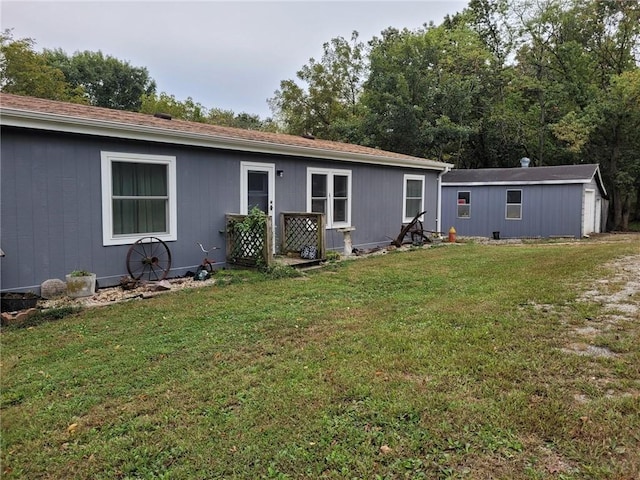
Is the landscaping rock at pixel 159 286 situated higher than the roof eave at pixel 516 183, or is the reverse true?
the roof eave at pixel 516 183

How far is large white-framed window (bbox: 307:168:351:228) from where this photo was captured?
9.38m

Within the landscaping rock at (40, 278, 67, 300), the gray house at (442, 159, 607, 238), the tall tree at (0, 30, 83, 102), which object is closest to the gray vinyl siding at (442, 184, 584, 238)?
the gray house at (442, 159, 607, 238)

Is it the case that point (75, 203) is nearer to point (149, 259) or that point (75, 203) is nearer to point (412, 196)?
point (149, 259)

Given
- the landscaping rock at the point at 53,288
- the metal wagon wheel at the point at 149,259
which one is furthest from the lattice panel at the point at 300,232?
the landscaping rock at the point at 53,288

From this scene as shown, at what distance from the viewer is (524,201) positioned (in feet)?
51.9

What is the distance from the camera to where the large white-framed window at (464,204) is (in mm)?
16875

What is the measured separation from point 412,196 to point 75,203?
8.63 m

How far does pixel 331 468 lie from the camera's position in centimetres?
210

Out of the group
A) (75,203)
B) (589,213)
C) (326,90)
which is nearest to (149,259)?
(75,203)

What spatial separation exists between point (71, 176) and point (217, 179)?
2318mm

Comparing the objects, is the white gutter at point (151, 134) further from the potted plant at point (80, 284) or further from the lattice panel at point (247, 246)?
the potted plant at point (80, 284)

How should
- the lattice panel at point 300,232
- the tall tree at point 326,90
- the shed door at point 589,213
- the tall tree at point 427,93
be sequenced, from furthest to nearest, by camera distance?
the tall tree at point 326,90 → the tall tree at point 427,93 → the shed door at point 589,213 → the lattice panel at point 300,232

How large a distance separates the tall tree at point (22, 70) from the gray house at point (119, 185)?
16071 mm

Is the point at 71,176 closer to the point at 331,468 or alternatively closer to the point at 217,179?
the point at 217,179
